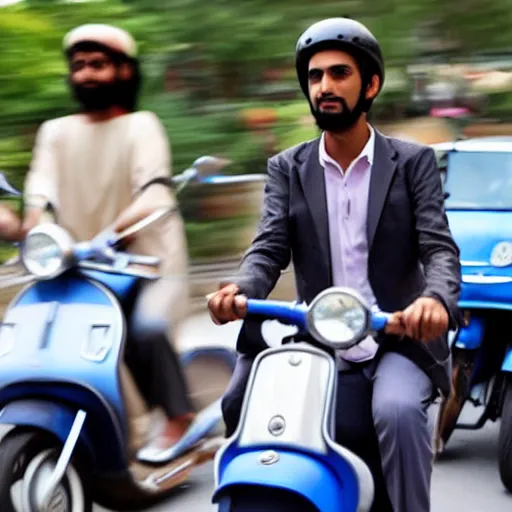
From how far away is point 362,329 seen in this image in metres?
2.81

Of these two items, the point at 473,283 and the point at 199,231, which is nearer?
the point at 473,283

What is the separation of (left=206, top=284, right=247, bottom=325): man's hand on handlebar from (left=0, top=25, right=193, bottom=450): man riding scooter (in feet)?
5.13

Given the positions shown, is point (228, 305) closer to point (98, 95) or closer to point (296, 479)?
Answer: point (296, 479)

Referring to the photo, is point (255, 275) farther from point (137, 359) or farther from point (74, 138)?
point (74, 138)

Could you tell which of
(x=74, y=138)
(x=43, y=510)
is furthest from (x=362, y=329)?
(x=74, y=138)

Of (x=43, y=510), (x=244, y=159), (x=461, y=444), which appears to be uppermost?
(x=244, y=159)

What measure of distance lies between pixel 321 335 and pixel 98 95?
223 cm

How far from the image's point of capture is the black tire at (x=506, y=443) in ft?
17.8

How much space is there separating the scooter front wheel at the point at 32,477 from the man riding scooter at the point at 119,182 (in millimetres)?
580

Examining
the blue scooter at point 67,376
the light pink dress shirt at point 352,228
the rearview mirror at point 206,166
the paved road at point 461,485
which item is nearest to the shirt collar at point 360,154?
the light pink dress shirt at point 352,228

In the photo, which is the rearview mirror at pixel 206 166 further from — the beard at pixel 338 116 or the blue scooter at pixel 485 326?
the blue scooter at pixel 485 326

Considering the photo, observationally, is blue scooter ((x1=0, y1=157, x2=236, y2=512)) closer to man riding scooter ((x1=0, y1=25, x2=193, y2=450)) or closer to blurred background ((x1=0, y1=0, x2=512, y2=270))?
man riding scooter ((x1=0, y1=25, x2=193, y2=450))

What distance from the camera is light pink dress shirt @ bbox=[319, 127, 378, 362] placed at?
10.8 ft

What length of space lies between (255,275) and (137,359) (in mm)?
1482
